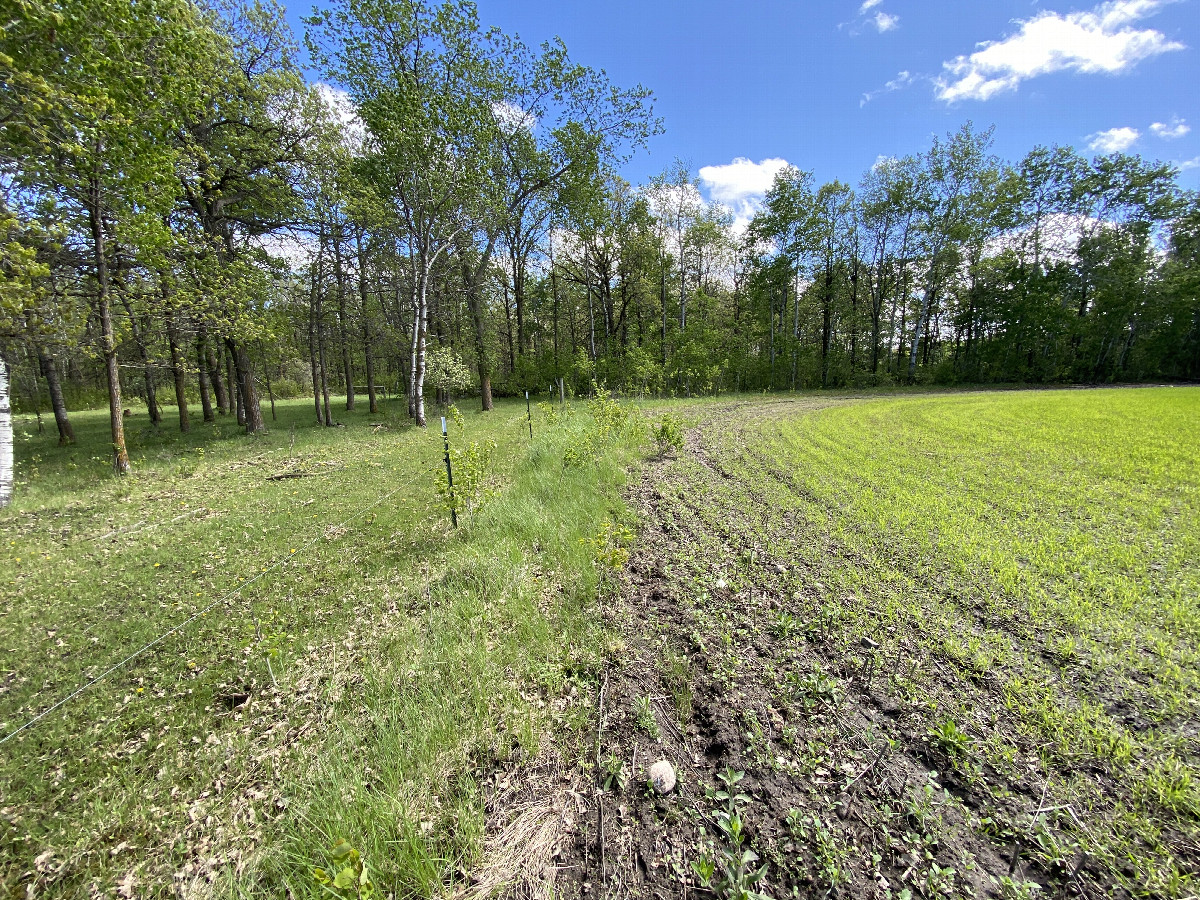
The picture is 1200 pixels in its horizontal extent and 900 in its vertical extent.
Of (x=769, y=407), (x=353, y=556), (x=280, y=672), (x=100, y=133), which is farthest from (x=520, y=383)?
(x=280, y=672)

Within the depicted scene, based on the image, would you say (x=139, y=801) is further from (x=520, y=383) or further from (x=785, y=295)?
(x=785, y=295)

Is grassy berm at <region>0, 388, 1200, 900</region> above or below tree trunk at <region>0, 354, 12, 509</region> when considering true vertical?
below

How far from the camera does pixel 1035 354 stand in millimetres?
30578

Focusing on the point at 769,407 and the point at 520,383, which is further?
the point at 520,383

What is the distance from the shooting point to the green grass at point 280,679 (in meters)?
2.10

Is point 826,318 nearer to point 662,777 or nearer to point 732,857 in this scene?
point 662,777

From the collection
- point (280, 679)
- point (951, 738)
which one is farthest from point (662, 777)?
point (280, 679)

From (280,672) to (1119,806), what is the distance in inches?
214

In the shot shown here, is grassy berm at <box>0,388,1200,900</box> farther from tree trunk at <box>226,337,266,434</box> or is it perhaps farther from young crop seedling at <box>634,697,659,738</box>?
tree trunk at <box>226,337,266,434</box>

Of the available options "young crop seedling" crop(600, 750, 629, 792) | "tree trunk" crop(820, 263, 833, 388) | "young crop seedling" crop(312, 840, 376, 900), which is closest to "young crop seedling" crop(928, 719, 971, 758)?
"young crop seedling" crop(600, 750, 629, 792)

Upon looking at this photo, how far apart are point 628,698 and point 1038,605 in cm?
358

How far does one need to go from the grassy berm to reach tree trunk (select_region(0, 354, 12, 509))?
1825 millimetres

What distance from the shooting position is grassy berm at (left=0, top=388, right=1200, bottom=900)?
74.6 inches

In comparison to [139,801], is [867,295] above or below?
above
